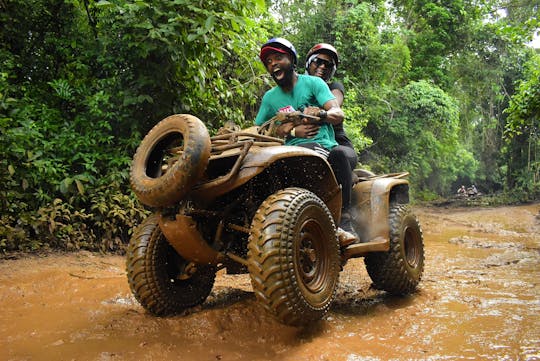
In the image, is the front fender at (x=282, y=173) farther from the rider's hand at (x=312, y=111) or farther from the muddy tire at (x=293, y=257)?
the rider's hand at (x=312, y=111)

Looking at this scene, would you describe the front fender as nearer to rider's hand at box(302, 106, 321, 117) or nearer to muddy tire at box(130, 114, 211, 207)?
muddy tire at box(130, 114, 211, 207)

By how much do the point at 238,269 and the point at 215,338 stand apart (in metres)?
0.51

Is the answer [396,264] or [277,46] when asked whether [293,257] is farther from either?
[277,46]

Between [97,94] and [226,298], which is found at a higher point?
[97,94]

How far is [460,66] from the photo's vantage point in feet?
68.3

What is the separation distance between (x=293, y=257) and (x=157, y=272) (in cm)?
105

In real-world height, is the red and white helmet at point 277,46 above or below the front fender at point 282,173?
above

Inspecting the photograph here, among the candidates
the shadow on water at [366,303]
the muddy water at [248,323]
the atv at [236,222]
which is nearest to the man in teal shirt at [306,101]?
the atv at [236,222]

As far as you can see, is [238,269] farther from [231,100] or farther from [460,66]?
[460,66]

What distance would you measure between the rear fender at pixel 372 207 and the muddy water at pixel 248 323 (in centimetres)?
63

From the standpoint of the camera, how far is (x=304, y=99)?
3.74 m

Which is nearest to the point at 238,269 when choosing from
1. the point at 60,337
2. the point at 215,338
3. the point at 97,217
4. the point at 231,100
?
the point at 215,338

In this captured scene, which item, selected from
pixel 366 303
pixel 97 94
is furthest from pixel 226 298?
pixel 97 94

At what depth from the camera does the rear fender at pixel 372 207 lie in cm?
384
